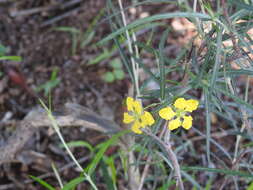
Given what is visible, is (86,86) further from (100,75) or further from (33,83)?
(33,83)

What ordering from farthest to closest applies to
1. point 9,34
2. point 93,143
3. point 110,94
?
point 9,34 < point 110,94 < point 93,143

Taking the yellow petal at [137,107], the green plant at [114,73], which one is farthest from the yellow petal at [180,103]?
the green plant at [114,73]

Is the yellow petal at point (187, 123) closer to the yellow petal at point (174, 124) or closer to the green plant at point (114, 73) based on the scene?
the yellow petal at point (174, 124)

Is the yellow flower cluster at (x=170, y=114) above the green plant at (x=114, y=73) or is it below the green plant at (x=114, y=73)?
above

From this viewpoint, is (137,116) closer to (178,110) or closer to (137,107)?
(137,107)

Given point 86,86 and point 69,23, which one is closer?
point 86,86

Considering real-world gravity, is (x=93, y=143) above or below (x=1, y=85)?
below

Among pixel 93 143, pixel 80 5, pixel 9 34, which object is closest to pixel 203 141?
pixel 93 143

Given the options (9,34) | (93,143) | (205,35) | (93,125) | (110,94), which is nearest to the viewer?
(205,35)

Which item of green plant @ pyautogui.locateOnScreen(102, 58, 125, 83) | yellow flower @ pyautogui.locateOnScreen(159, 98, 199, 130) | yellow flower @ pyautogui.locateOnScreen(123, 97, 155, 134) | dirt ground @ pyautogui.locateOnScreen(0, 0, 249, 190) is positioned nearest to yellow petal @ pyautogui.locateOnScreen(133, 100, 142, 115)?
yellow flower @ pyautogui.locateOnScreen(123, 97, 155, 134)
